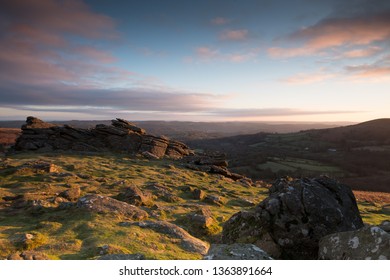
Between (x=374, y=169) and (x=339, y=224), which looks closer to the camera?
(x=339, y=224)

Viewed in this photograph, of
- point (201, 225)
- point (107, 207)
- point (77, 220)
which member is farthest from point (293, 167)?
point (77, 220)

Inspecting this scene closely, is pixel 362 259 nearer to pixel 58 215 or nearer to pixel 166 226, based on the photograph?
pixel 166 226

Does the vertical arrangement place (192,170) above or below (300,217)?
below

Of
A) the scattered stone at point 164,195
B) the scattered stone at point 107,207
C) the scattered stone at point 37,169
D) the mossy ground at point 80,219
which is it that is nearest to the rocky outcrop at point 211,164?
the mossy ground at point 80,219

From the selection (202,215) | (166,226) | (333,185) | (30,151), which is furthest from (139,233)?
(30,151)

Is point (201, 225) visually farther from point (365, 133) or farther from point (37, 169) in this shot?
point (365, 133)

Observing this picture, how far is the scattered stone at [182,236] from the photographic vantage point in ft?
38.2

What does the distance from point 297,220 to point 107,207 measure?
10.2 m

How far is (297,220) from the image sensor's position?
11.0m

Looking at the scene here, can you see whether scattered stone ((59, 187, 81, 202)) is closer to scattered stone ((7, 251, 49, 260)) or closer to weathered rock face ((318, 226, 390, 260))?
scattered stone ((7, 251, 49, 260))

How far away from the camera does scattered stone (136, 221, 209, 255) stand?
11641mm

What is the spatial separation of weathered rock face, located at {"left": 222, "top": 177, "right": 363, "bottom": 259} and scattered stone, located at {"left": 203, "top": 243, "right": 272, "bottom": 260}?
2846mm

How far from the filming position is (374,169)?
9988 cm
